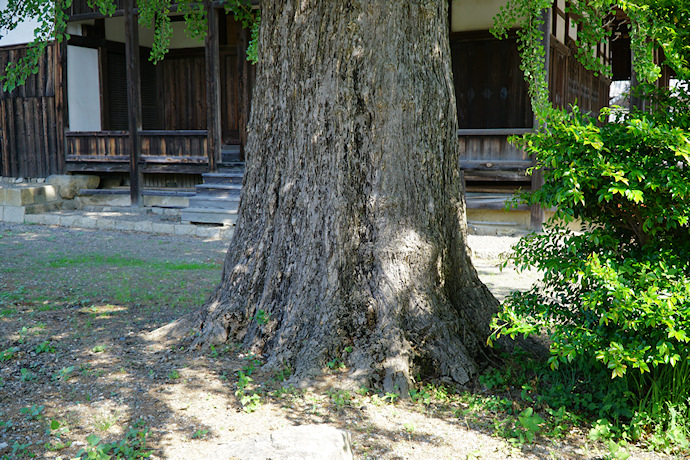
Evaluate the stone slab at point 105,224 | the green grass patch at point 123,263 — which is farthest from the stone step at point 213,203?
the green grass patch at point 123,263

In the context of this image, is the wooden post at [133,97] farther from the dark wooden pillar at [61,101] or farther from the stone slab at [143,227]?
the dark wooden pillar at [61,101]

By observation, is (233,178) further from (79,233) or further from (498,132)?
(498,132)

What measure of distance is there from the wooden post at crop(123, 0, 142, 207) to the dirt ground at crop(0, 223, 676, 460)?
781 centimetres

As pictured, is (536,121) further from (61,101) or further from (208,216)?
(61,101)

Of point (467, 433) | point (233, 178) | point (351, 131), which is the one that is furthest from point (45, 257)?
point (467, 433)

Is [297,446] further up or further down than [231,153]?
further down

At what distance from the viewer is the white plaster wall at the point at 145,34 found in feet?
47.1

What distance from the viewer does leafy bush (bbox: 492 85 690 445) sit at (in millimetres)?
3154

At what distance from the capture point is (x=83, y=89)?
46.3 feet

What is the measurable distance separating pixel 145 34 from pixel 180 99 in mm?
1679

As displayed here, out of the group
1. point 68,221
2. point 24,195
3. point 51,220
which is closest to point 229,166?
point 68,221

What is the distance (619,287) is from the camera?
316cm

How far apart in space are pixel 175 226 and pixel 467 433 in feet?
29.4

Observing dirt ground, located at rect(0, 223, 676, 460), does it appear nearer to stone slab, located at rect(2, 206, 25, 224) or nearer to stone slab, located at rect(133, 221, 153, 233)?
stone slab, located at rect(133, 221, 153, 233)
